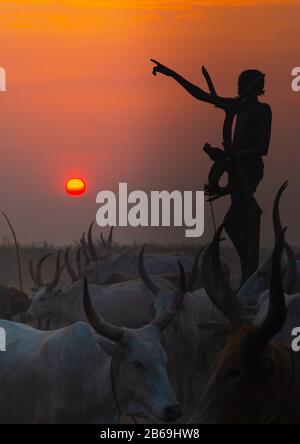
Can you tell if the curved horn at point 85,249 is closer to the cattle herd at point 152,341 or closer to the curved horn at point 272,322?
the cattle herd at point 152,341

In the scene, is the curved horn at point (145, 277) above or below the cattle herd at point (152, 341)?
above

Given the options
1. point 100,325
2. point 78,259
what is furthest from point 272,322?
point 78,259

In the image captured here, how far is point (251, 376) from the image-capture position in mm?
6992

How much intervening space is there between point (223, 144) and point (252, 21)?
23.4 inches

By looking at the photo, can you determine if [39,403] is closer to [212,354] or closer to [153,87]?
[212,354]

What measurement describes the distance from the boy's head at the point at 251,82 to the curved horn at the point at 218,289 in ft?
2.52

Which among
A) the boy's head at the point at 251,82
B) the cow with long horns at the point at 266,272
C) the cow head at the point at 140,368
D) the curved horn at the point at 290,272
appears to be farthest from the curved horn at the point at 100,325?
the boy's head at the point at 251,82

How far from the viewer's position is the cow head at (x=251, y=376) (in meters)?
6.99

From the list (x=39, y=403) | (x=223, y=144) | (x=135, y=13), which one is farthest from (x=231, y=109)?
(x=39, y=403)

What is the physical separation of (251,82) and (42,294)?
1424mm

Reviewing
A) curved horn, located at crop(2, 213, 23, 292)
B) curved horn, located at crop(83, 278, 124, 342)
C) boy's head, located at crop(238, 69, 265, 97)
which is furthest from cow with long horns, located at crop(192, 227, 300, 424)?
curved horn, located at crop(2, 213, 23, 292)

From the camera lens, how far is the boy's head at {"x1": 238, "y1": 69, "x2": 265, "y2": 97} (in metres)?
7.59

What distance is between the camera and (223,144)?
7.63m

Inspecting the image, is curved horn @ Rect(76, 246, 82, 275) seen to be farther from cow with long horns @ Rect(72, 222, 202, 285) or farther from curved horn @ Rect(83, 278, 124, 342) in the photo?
curved horn @ Rect(83, 278, 124, 342)
